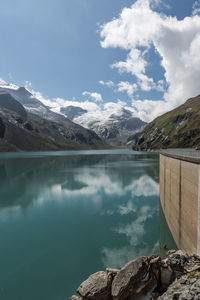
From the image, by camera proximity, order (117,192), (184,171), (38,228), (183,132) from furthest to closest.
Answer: (183,132), (117,192), (38,228), (184,171)

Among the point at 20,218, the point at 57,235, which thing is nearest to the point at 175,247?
the point at 57,235

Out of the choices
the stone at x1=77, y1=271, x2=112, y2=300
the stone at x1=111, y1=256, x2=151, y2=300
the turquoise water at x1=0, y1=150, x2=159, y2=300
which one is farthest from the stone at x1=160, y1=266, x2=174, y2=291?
the turquoise water at x1=0, y1=150, x2=159, y2=300

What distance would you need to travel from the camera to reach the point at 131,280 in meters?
10.5

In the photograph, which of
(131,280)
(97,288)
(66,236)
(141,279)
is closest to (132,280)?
(131,280)

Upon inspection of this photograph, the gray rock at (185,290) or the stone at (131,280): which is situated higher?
the gray rock at (185,290)

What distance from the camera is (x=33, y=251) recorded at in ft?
62.7

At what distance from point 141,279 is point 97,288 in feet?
8.19

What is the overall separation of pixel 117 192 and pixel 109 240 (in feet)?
76.0

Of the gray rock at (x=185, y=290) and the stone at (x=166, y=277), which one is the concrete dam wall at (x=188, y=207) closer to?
the stone at (x=166, y=277)

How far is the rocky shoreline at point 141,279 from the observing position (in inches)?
405

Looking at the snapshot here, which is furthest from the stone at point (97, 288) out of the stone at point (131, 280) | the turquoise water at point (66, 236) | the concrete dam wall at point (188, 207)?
the concrete dam wall at point (188, 207)

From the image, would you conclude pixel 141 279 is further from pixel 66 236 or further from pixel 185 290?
pixel 66 236

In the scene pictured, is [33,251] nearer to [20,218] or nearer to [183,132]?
[20,218]

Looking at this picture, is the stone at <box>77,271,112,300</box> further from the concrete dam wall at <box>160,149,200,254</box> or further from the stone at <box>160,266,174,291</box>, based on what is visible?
the concrete dam wall at <box>160,149,200,254</box>
